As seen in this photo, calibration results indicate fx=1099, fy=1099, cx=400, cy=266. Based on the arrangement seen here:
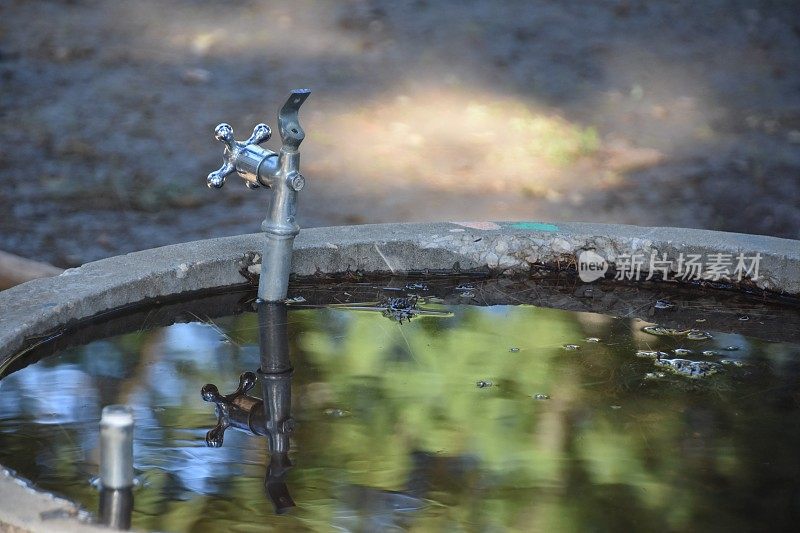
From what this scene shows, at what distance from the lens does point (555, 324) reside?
5.76 ft

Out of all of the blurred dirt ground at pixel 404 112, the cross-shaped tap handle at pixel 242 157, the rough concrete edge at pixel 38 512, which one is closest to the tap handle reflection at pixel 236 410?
the rough concrete edge at pixel 38 512

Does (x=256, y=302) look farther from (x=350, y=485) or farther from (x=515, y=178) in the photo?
(x=515, y=178)

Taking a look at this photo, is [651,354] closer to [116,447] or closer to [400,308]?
[400,308]

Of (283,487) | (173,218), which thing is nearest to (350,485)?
(283,487)

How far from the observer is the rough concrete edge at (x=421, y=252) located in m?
1.81

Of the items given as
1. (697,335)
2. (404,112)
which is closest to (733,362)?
(697,335)

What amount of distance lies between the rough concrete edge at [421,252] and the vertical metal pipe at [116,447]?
25.5 inches

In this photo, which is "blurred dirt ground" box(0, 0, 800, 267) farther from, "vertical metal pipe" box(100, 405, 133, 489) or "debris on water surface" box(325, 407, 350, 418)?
"vertical metal pipe" box(100, 405, 133, 489)

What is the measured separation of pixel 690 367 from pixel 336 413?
21.0 inches

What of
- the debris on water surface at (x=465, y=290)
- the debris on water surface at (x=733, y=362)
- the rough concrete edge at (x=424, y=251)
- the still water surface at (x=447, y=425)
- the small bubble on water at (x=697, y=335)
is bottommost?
the still water surface at (x=447, y=425)

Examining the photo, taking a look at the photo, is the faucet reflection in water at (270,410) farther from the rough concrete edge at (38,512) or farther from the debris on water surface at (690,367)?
the debris on water surface at (690,367)

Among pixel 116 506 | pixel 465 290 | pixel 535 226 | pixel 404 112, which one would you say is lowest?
pixel 116 506

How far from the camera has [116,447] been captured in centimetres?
108

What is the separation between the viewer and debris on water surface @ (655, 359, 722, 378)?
5.15ft
